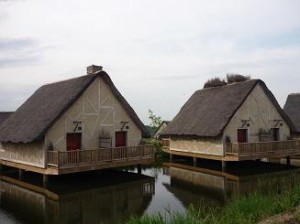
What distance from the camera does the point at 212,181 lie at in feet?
70.7

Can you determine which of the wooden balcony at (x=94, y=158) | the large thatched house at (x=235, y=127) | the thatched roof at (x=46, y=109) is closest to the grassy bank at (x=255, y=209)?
the wooden balcony at (x=94, y=158)

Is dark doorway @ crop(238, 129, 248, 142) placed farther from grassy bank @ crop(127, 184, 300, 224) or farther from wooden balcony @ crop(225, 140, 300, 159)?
grassy bank @ crop(127, 184, 300, 224)

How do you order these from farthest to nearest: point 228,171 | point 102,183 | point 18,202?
point 228,171 < point 102,183 < point 18,202

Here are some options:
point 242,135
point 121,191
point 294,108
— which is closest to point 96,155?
point 121,191

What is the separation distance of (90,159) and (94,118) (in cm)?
346

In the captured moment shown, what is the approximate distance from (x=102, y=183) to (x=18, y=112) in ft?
31.9

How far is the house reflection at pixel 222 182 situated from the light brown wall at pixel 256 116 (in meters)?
2.64

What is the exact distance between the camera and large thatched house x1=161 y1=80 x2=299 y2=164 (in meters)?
25.9

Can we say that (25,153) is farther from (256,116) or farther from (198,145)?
(256,116)

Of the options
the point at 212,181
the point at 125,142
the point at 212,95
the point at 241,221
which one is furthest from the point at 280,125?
the point at 241,221

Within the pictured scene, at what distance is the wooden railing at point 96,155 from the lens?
63.6ft

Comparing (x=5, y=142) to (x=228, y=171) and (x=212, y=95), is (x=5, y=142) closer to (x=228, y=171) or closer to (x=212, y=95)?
(x=228, y=171)

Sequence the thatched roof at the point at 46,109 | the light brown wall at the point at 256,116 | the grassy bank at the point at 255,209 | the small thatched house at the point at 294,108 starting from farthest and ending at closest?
the small thatched house at the point at 294,108 → the light brown wall at the point at 256,116 → the thatched roof at the point at 46,109 → the grassy bank at the point at 255,209

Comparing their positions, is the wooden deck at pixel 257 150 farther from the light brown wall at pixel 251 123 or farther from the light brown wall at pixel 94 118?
the light brown wall at pixel 94 118
